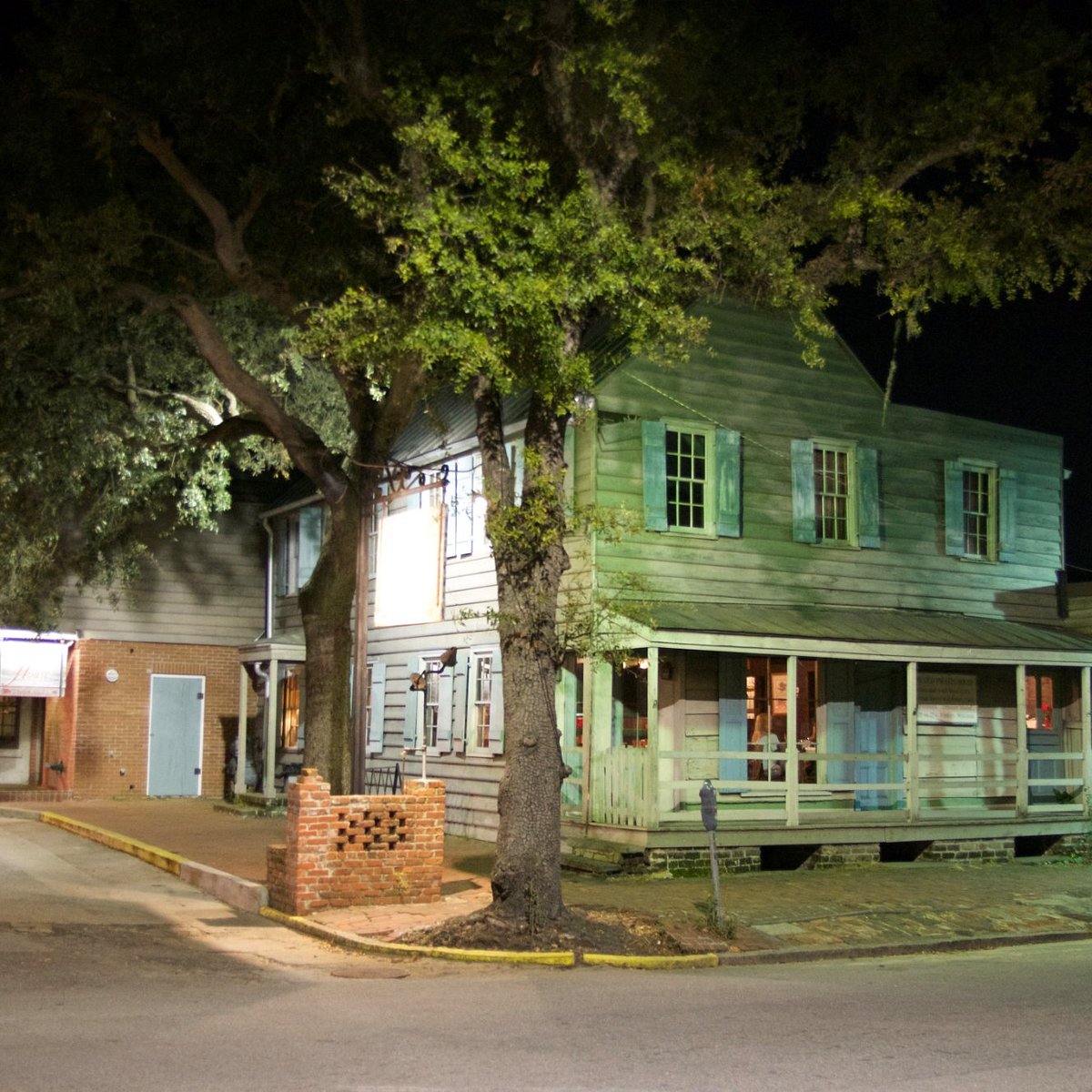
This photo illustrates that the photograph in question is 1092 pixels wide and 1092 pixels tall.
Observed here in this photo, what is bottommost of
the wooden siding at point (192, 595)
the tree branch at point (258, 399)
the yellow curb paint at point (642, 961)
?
the yellow curb paint at point (642, 961)

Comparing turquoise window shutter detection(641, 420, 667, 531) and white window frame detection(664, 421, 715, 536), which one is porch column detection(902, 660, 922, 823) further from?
turquoise window shutter detection(641, 420, 667, 531)

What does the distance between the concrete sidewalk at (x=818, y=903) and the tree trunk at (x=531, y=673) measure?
119 cm

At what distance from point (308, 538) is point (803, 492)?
11.6 m

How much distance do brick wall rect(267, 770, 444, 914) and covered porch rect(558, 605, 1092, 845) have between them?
335cm

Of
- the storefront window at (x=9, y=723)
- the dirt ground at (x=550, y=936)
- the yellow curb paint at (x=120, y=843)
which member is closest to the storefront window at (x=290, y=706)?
the yellow curb paint at (x=120, y=843)

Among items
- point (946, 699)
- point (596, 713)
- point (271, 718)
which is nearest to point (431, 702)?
point (271, 718)

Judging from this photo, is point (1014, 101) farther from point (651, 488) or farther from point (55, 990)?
point (55, 990)

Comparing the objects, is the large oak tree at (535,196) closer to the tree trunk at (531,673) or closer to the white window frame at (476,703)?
the tree trunk at (531,673)

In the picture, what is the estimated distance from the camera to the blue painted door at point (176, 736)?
29094 millimetres

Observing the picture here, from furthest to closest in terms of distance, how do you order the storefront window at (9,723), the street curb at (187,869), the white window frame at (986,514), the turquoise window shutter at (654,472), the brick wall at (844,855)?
the storefront window at (9,723)
the white window frame at (986,514)
the turquoise window shutter at (654,472)
the brick wall at (844,855)
the street curb at (187,869)

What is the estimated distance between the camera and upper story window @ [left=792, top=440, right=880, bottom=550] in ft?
67.2

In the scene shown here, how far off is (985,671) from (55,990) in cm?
1604

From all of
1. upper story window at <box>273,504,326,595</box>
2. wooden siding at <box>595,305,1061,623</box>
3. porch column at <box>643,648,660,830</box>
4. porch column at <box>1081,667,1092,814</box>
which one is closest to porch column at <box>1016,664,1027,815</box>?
porch column at <box>1081,667,1092,814</box>

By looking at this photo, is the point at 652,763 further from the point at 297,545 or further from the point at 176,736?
the point at 176,736
